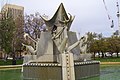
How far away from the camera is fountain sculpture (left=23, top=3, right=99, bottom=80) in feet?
49.4

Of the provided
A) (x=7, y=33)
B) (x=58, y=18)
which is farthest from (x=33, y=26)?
(x=58, y=18)

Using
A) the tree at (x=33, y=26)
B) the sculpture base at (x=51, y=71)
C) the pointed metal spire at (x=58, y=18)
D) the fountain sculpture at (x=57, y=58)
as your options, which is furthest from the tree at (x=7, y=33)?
the sculpture base at (x=51, y=71)

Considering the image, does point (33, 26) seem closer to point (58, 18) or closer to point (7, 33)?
point (7, 33)

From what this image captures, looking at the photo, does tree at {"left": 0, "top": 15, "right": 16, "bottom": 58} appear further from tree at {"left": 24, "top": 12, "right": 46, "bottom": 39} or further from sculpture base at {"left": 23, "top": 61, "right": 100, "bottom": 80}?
sculpture base at {"left": 23, "top": 61, "right": 100, "bottom": 80}

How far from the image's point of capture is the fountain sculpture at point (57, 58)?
15046mm

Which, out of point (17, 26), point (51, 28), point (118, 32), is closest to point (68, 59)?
point (51, 28)

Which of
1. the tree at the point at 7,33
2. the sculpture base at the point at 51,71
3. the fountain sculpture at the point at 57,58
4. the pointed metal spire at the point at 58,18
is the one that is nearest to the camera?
the fountain sculpture at the point at 57,58

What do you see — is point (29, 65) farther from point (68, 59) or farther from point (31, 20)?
point (31, 20)

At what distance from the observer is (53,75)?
15.9m

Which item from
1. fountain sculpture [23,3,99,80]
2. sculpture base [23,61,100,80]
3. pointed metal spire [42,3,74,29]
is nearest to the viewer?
fountain sculpture [23,3,99,80]

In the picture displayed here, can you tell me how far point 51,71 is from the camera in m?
15.9

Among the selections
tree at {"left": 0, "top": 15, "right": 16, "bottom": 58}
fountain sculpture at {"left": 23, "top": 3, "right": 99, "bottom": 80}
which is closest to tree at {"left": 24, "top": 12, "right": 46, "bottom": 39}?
tree at {"left": 0, "top": 15, "right": 16, "bottom": 58}

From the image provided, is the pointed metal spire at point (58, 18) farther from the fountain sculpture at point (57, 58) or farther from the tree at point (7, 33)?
the tree at point (7, 33)

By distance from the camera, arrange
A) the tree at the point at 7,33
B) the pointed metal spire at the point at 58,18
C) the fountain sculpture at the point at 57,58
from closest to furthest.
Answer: the fountain sculpture at the point at 57,58 < the pointed metal spire at the point at 58,18 < the tree at the point at 7,33
